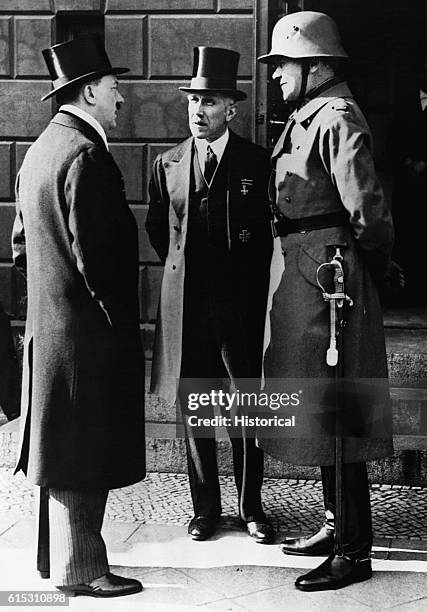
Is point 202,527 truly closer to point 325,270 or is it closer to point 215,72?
point 325,270

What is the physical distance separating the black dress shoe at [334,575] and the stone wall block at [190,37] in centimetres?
330

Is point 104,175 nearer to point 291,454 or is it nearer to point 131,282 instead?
point 131,282

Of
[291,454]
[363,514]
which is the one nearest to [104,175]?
[291,454]

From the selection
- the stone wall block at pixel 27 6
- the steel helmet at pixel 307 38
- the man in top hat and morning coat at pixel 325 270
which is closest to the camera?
the man in top hat and morning coat at pixel 325 270

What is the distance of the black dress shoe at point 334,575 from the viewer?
3727 mm

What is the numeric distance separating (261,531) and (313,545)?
0.25m

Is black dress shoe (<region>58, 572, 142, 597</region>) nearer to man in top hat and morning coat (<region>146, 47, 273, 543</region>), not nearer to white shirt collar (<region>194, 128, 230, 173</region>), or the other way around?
man in top hat and morning coat (<region>146, 47, 273, 543</region>)

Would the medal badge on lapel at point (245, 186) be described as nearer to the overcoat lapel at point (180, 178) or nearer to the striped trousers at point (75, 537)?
the overcoat lapel at point (180, 178)

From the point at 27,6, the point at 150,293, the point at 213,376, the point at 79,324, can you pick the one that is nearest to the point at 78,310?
the point at 79,324

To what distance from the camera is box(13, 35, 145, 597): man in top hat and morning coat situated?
353 centimetres

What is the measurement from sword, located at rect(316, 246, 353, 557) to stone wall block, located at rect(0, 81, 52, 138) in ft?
10.3

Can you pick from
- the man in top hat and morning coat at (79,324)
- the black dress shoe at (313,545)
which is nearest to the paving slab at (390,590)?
the black dress shoe at (313,545)

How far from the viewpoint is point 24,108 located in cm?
642

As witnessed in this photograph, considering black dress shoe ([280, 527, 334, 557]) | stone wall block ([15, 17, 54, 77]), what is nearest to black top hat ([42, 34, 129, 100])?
black dress shoe ([280, 527, 334, 557])
